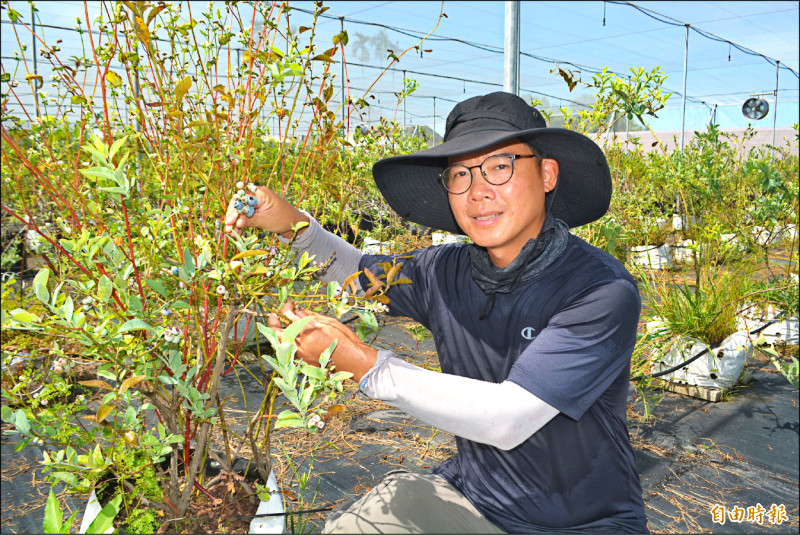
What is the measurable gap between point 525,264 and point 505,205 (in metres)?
0.15

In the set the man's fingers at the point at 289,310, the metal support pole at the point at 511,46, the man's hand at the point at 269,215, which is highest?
the metal support pole at the point at 511,46

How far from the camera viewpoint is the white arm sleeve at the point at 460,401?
1.13m

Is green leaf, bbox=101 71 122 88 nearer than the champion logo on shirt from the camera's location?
Yes

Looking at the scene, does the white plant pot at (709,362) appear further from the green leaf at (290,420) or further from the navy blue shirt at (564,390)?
the green leaf at (290,420)

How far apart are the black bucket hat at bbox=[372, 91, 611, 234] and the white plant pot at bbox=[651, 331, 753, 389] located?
6.56ft

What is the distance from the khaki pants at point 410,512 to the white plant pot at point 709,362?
7.55ft

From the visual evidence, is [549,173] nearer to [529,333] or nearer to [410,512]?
[529,333]

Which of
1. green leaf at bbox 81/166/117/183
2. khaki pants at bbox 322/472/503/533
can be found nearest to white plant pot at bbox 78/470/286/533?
khaki pants at bbox 322/472/503/533

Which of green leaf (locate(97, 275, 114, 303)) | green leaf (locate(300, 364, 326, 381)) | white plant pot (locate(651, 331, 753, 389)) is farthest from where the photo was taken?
white plant pot (locate(651, 331, 753, 389))

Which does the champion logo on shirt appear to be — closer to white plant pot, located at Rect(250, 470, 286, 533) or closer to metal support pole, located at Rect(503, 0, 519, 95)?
white plant pot, located at Rect(250, 470, 286, 533)

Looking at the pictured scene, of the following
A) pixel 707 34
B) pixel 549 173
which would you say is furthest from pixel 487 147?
pixel 707 34

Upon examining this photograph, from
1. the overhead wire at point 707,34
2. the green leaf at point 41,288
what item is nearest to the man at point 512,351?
the green leaf at point 41,288

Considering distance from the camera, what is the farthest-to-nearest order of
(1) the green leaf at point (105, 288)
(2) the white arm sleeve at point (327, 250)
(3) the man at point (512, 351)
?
(2) the white arm sleeve at point (327, 250) → (3) the man at point (512, 351) → (1) the green leaf at point (105, 288)

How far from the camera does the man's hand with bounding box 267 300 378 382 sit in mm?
1102
